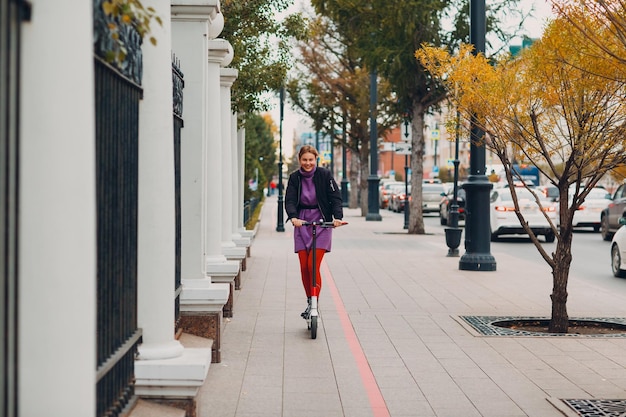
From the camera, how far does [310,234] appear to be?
1077 cm

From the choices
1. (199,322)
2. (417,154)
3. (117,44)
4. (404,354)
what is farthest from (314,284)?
(417,154)

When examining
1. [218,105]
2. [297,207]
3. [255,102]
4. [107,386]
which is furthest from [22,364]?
[255,102]

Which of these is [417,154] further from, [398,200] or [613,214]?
[398,200]

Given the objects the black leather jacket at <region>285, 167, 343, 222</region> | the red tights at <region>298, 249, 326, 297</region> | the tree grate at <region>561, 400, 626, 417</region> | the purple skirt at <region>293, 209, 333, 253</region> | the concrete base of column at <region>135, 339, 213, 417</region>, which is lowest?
the tree grate at <region>561, 400, 626, 417</region>

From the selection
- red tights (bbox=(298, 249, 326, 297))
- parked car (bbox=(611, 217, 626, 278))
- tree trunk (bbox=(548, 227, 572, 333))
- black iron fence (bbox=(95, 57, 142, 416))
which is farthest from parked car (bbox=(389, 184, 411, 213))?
black iron fence (bbox=(95, 57, 142, 416))

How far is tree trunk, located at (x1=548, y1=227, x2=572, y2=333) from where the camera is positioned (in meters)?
11.0

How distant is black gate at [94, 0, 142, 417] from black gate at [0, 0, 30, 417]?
1.14 metres

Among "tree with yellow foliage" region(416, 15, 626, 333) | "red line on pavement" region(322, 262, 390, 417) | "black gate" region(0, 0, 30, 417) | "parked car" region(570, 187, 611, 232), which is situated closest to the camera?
"black gate" region(0, 0, 30, 417)

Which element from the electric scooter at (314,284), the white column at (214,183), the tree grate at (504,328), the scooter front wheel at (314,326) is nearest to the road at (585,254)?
the tree grate at (504,328)

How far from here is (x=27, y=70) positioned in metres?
3.46

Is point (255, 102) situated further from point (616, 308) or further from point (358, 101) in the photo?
point (358, 101)

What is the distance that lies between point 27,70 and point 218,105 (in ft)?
26.4

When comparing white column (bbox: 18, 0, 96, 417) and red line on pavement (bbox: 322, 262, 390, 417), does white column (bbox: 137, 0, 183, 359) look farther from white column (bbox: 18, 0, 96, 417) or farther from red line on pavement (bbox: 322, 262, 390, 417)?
white column (bbox: 18, 0, 96, 417)

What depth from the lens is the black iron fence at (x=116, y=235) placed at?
4.87 metres
